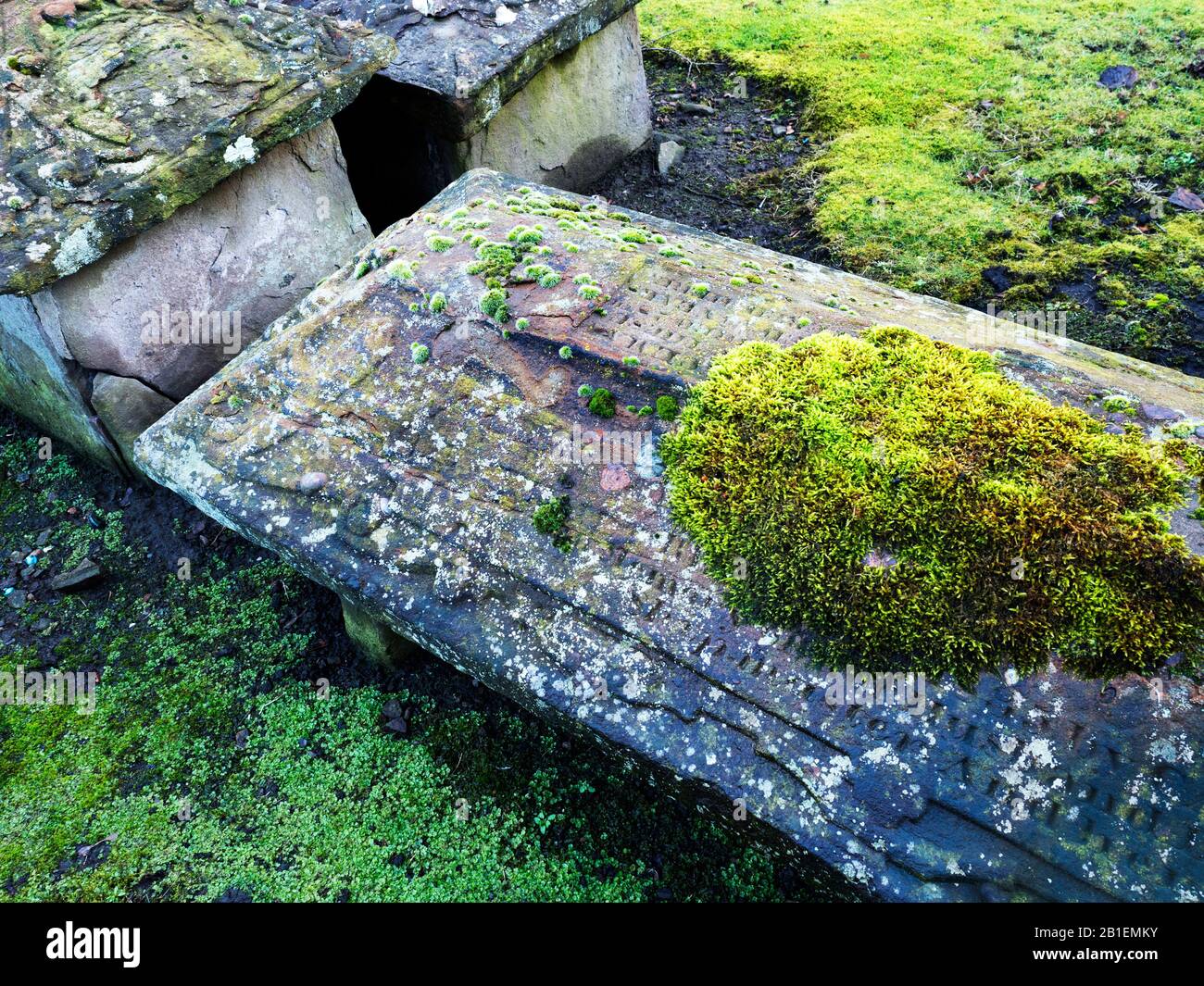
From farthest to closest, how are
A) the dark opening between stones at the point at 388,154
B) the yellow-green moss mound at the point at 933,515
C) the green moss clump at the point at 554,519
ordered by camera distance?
the dark opening between stones at the point at 388,154, the green moss clump at the point at 554,519, the yellow-green moss mound at the point at 933,515

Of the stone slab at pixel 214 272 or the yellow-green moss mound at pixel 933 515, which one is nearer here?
the yellow-green moss mound at pixel 933 515

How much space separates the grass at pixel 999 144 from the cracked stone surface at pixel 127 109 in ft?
10.3

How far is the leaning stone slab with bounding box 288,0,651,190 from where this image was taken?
4.18 m

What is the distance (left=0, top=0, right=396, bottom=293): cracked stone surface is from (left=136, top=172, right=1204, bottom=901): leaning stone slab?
608mm

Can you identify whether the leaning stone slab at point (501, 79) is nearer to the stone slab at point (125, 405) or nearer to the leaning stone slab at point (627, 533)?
the leaning stone slab at point (627, 533)

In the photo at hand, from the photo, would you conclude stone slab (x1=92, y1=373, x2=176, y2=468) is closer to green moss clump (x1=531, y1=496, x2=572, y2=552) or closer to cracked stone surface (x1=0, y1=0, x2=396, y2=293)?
cracked stone surface (x1=0, y1=0, x2=396, y2=293)

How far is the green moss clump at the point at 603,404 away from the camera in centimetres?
264

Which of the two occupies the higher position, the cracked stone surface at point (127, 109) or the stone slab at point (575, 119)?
the cracked stone surface at point (127, 109)

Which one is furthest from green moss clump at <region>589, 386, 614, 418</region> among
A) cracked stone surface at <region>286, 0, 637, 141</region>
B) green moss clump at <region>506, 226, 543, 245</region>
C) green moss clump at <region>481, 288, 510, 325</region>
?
cracked stone surface at <region>286, 0, 637, 141</region>

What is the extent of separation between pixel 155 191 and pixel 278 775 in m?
2.13

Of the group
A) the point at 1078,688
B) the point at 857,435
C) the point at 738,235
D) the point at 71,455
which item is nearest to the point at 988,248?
the point at 738,235

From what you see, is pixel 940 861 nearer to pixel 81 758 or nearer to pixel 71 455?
pixel 81 758

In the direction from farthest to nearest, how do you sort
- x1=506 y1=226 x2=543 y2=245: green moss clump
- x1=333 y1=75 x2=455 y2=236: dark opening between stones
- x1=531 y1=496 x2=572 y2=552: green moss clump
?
x1=333 y1=75 x2=455 y2=236: dark opening between stones, x1=506 y1=226 x2=543 y2=245: green moss clump, x1=531 y1=496 x2=572 y2=552: green moss clump

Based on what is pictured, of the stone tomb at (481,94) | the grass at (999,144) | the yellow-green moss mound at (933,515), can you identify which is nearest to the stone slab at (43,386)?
the stone tomb at (481,94)
